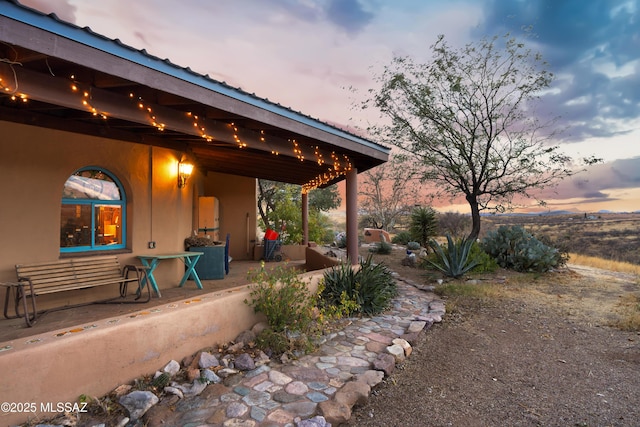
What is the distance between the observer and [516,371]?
3.38 metres

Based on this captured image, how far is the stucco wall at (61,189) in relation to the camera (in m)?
3.90

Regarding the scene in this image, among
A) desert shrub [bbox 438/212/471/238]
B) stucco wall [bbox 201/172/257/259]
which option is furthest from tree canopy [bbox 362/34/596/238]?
desert shrub [bbox 438/212/471/238]

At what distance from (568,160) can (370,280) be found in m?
7.59

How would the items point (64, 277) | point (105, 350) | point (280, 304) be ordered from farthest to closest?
1. point (64, 277)
2. point (280, 304)
3. point (105, 350)

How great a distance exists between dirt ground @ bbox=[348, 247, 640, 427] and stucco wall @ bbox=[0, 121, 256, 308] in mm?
4178

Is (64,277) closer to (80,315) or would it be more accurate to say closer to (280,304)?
(80,315)

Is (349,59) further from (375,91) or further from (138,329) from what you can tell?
(138,329)

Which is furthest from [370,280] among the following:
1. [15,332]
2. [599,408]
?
[15,332]

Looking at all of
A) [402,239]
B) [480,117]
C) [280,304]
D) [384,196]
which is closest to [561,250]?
[480,117]

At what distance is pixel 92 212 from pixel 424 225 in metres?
10.6

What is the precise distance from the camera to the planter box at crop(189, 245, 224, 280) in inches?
254

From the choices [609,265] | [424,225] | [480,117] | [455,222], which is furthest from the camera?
[455,222]

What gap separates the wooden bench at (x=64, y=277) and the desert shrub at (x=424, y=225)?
32.7 ft

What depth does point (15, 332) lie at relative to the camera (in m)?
3.34
